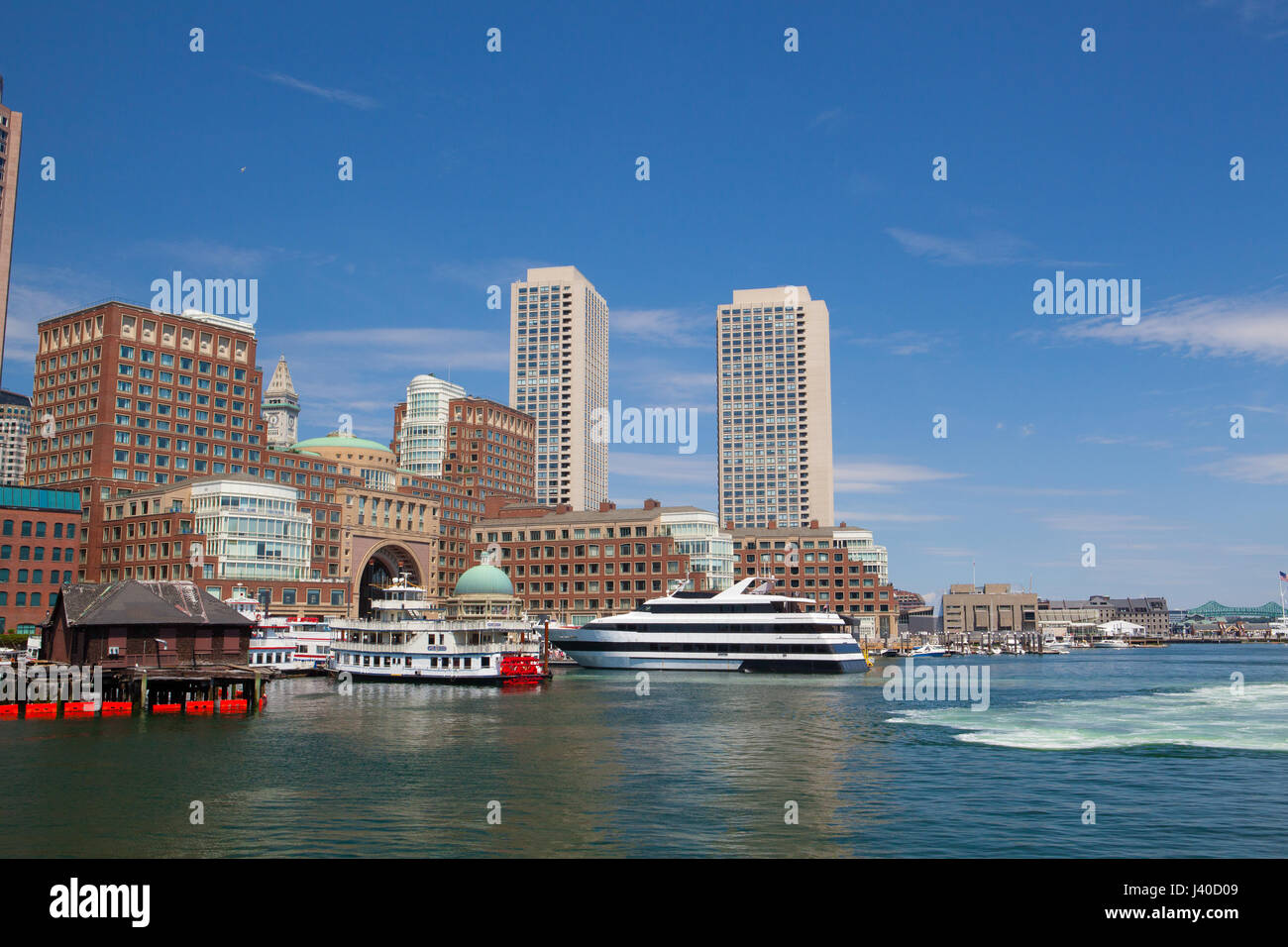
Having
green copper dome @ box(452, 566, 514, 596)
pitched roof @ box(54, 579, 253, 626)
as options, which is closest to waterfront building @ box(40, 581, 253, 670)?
pitched roof @ box(54, 579, 253, 626)

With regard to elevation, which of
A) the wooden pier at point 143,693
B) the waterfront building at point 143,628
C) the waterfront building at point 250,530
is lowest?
the wooden pier at point 143,693

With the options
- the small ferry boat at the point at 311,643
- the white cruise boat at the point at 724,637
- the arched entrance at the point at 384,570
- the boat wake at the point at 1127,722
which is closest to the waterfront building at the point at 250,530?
the small ferry boat at the point at 311,643

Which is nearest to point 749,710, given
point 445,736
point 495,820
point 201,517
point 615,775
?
point 445,736

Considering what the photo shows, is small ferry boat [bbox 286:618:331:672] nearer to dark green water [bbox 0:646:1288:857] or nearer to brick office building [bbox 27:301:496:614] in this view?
brick office building [bbox 27:301:496:614]

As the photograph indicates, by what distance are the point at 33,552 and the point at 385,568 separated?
7050 cm

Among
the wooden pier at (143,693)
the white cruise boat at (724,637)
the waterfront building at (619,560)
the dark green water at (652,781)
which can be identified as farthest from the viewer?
the waterfront building at (619,560)

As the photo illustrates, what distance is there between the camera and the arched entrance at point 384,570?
18975 cm

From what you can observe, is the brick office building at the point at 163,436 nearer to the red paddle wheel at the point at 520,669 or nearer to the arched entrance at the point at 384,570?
the arched entrance at the point at 384,570

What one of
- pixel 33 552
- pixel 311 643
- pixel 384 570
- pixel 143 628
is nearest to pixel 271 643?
pixel 311 643

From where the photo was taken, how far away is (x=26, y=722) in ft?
233

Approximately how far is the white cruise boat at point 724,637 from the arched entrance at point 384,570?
63.3 meters

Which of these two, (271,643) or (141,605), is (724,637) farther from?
(141,605)

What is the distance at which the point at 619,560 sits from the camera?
625 feet
